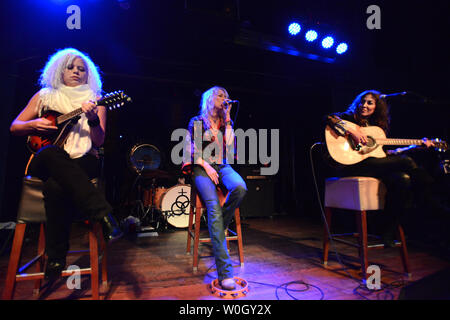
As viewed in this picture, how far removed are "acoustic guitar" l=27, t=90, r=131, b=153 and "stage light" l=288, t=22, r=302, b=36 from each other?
2.89 m

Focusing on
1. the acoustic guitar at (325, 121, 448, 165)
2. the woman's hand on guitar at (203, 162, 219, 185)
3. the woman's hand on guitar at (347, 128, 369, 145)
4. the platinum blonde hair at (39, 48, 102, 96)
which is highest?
the platinum blonde hair at (39, 48, 102, 96)

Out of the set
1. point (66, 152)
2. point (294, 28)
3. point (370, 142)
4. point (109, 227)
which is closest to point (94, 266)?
point (109, 227)

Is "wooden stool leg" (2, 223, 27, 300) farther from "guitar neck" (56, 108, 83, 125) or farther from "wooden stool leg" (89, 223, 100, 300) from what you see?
"guitar neck" (56, 108, 83, 125)

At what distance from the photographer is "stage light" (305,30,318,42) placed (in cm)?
349

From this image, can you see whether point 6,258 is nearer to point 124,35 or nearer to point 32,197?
point 32,197

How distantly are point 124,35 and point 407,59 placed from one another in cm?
430

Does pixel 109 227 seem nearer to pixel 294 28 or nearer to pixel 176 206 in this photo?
pixel 176 206

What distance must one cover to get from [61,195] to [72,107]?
0.66 meters

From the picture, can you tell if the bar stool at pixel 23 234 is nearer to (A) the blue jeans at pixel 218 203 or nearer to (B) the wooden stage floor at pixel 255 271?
(B) the wooden stage floor at pixel 255 271

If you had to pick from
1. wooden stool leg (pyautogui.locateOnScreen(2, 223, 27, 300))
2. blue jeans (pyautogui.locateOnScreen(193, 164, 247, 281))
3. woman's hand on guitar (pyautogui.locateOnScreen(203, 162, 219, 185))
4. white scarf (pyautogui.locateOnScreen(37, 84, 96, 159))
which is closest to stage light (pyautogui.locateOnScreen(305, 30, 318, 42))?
blue jeans (pyautogui.locateOnScreen(193, 164, 247, 281))

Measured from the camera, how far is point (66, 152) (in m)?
1.46

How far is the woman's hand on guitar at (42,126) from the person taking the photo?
1.48 metres

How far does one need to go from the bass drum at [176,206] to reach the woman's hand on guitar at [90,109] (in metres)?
2.51

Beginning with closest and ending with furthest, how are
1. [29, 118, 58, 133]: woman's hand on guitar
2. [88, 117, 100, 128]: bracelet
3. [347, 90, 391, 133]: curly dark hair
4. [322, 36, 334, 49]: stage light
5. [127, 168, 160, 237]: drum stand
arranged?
[29, 118, 58, 133]: woman's hand on guitar, [88, 117, 100, 128]: bracelet, [347, 90, 391, 133]: curly dark hair, [322, 36, 334, 49]: stage light, [127, 168, 160, 237]: drum stand
